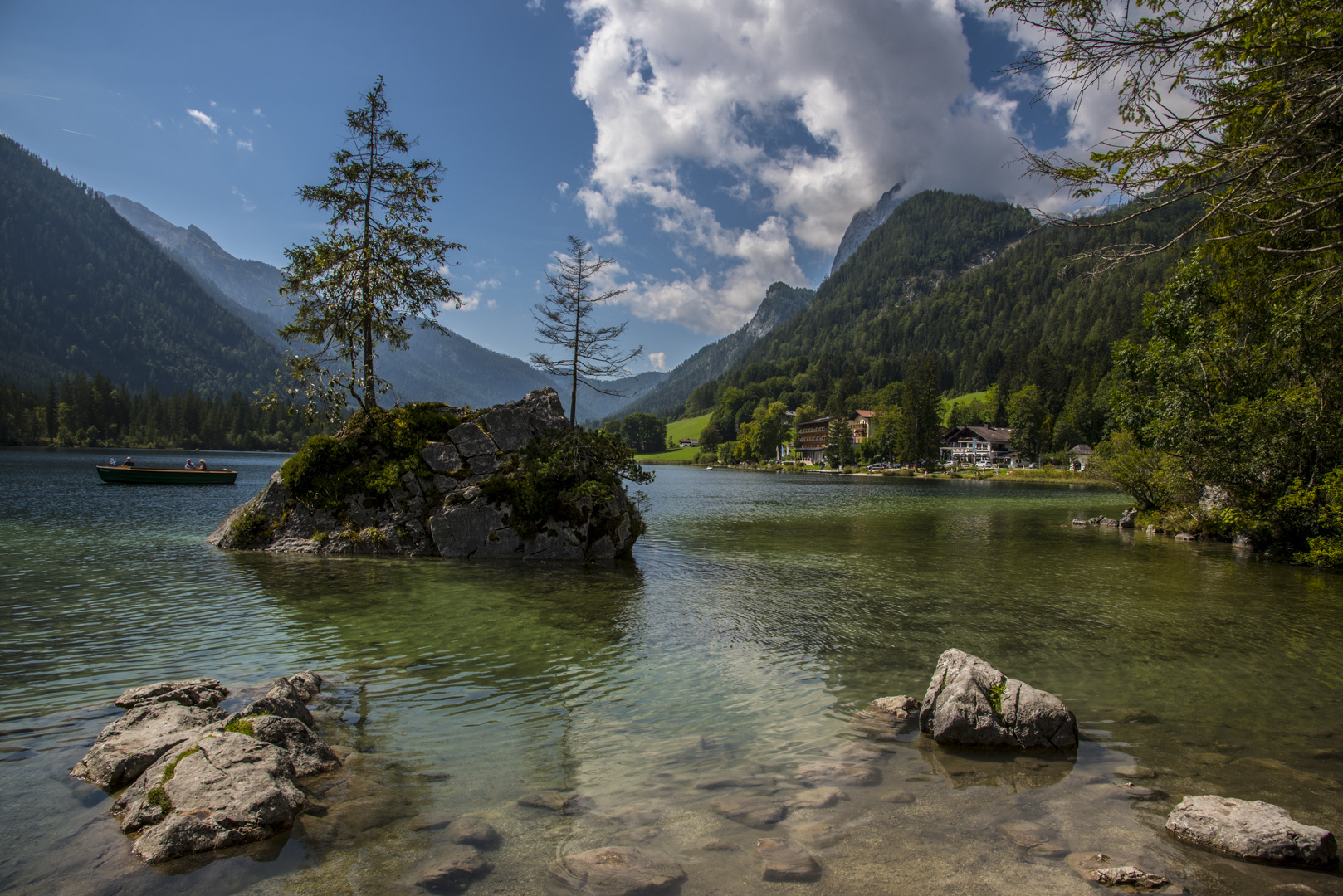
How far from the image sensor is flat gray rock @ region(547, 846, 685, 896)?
213 inches

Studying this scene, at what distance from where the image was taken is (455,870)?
18.5ft

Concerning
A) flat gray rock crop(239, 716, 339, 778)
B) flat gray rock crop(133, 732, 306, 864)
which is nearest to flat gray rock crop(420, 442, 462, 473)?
flat gray rock crop(239, 716, 339, 778)

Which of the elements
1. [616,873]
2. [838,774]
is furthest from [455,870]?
[838,774]

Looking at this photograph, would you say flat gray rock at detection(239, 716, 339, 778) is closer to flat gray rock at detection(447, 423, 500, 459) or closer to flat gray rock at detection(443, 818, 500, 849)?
flat gray rock at detection(443, 818, 500, 849)

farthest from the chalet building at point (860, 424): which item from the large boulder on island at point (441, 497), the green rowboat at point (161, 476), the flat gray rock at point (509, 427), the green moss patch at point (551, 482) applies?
the large boulder on island at point (441, 497)

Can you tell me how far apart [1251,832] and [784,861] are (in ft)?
15.2

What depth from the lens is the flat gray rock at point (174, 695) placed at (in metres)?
9.27

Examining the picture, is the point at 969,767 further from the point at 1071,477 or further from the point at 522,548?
the point at 1071,477

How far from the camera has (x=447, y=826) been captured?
6.41m

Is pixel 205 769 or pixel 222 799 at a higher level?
pixel 205 769

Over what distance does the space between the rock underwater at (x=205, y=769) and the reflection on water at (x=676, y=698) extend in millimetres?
266

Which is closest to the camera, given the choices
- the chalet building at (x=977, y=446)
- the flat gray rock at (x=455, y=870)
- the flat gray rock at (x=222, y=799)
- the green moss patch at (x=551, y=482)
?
the flat gray rock at (x=455, y=870)

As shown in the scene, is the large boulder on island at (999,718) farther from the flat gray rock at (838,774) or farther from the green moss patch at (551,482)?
the green moss patch at (551,482)

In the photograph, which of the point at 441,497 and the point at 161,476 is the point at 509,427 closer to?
the point at 441,497
